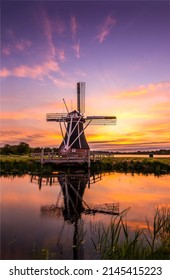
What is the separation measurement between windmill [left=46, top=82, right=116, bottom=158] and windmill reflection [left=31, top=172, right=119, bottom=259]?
6672mm

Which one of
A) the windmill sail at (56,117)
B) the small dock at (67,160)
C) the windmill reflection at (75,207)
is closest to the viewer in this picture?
the windmill reflection at (75,207)

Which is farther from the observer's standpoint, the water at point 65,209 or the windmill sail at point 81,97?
the windmill sail at point 81,97

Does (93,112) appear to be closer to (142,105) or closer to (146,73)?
(142,105)

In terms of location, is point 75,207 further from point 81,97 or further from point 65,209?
point 81,97

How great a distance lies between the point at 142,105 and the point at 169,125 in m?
2.31

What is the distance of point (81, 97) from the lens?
109ft

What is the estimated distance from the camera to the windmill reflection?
8.54 m

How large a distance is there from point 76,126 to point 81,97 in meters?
4.98

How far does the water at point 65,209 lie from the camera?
25.3 feet

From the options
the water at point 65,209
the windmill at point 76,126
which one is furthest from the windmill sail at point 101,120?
the water at point 65,209

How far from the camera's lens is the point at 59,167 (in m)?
27.6

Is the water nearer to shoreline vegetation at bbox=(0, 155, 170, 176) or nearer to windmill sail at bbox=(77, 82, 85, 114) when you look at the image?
shoreline vegetation at bbox=(0, 155, 170, 176)

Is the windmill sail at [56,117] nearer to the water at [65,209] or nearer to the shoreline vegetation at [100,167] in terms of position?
the shoreline vegetation at [100,167]
